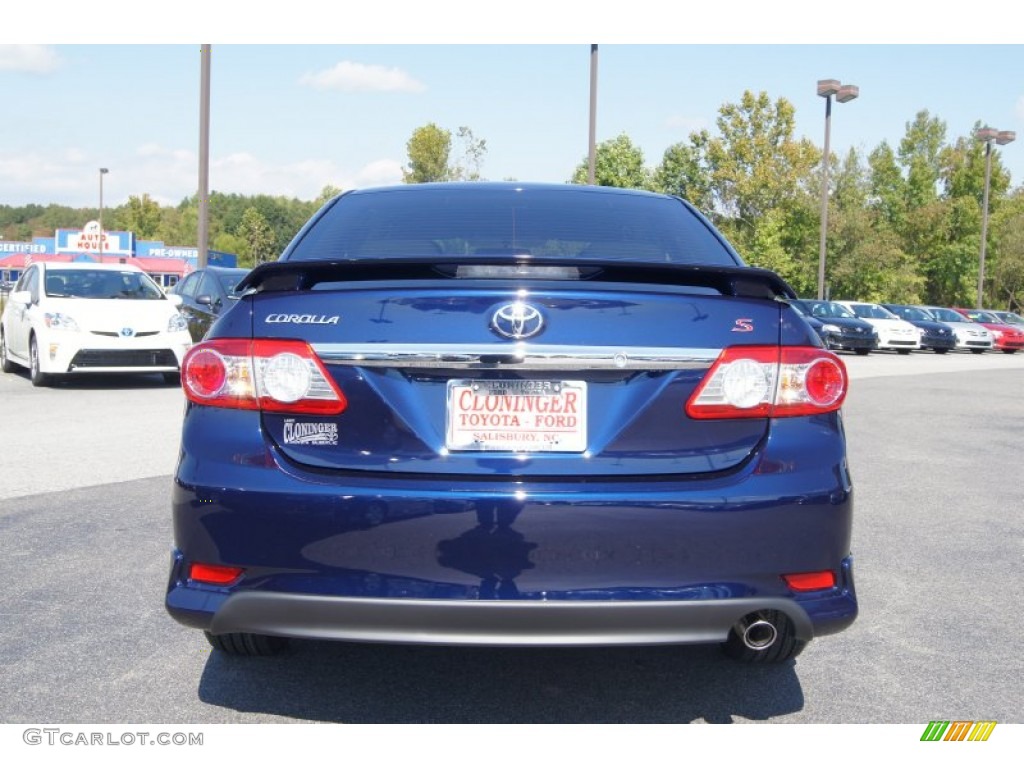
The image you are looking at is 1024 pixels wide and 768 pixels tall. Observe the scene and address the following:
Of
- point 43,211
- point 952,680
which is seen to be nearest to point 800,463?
point 952,680

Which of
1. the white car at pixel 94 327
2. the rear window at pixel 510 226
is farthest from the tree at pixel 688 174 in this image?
the rear window at pixel 510 226

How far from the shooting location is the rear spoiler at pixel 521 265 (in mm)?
2910

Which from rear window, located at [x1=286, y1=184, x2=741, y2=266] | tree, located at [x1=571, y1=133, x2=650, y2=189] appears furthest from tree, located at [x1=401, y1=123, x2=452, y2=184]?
rear window, located at [x1=286, y1=184, x2=741, y2=266]

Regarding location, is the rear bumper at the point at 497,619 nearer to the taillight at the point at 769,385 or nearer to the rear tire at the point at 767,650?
the rear tire at the point at 767,650

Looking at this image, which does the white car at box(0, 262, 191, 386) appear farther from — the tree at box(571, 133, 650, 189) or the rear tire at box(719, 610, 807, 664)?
the tree at box(571, 133, 650, 189)

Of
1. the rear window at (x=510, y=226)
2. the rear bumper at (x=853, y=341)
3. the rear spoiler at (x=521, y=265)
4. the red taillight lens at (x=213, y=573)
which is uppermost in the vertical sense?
the rear window at (x=510, y=226)

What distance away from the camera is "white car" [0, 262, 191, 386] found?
12.4 metres

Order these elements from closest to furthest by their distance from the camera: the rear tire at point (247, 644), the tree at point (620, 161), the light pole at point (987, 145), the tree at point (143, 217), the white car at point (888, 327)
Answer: the rear tire at point (247, 644) → the white car at point (888, 327) → the light pole at point (987, 145) → the tree at point (620, 161) → the tree at point (143, 217)

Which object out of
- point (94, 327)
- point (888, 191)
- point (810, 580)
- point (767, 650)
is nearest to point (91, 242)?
point (888, 191)

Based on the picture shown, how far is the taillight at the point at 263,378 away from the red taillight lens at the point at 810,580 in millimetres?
1260

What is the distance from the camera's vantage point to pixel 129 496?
642cm

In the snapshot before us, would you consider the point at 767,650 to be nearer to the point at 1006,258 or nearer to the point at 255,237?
the point at 1006,258

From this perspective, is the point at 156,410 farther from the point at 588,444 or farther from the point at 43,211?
the point at 43,211

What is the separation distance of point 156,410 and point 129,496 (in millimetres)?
4625
